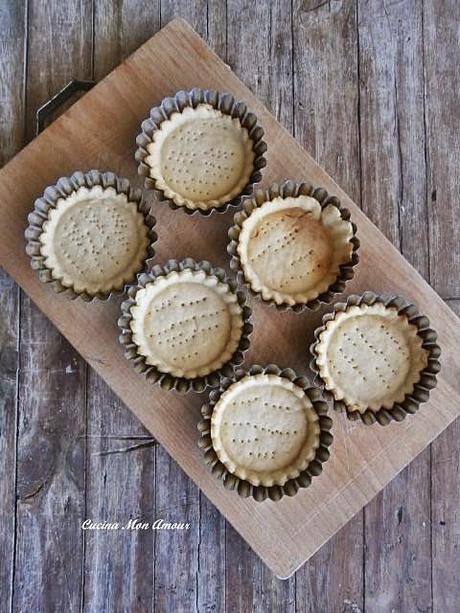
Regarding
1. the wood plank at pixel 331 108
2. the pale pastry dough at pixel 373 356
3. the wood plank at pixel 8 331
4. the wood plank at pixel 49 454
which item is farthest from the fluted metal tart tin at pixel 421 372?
the wood plank at pixel 8 331

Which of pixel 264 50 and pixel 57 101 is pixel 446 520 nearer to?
pixel 264 50

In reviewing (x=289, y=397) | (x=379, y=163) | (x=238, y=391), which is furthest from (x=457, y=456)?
(x=379, y=163)

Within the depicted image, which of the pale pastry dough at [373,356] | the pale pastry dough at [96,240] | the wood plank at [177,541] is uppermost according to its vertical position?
the pale pastry dough at [96,240]

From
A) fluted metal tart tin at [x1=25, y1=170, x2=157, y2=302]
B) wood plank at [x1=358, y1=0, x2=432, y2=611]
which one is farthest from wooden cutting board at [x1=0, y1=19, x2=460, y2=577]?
wood plank at [x1=358, y1=0, x2=432, y2=611]

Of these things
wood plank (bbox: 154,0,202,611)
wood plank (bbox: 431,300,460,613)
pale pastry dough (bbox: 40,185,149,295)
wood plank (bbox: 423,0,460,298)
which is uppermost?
pale pastry dough (bbox: 40,185,149,295)

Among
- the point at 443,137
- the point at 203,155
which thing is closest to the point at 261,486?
the point at 203,155

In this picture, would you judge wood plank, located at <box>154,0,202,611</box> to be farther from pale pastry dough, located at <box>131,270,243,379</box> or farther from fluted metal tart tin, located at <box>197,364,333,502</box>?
pale pastry dough, located at <box>131,270,243,379</box>

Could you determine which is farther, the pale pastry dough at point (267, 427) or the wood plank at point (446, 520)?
the wood plank at point (446, 520)

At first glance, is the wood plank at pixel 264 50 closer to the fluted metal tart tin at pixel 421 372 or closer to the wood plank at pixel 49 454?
the fluted metal tart tin at pixel 421 372
